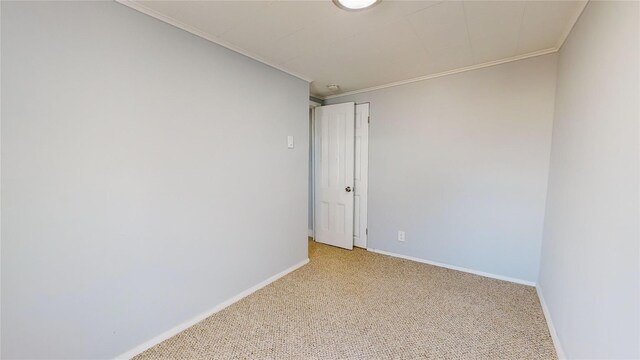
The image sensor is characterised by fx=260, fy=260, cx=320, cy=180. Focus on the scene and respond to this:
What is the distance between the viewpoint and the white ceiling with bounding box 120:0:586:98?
63.7 inches

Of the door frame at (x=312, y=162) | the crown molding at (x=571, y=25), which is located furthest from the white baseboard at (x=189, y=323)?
the crown molding at (x=571, y=25)

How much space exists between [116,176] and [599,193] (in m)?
2.55

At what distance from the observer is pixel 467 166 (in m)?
2.75

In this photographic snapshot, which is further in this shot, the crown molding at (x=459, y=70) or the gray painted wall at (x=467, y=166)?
the gray painted wall at (x=467, y=166)

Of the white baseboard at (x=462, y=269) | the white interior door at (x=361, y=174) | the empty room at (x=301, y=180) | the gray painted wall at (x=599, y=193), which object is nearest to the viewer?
the gray painted wall at (x=599, y=193)

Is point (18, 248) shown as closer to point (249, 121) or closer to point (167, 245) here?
point (167, 245)

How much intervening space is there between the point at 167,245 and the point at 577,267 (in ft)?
8.29

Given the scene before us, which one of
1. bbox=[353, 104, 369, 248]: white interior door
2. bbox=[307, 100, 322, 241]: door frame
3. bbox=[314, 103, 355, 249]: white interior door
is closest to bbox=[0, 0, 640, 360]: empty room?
bbox=[353, 104, 369, 248]: white interior door

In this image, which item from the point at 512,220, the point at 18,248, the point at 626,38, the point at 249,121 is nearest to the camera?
the point at 626,38

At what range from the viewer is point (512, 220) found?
253 centimetres

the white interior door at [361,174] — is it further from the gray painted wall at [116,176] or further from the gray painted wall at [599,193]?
the gray painted wall at [599,193]

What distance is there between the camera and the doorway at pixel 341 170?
11.3 feet

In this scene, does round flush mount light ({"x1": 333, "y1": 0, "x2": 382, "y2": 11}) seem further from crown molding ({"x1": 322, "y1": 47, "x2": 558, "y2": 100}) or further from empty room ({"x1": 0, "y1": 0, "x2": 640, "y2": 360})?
crown molding ({"x1": 322, "y1": 47, "x2": 558, "y2": 100})

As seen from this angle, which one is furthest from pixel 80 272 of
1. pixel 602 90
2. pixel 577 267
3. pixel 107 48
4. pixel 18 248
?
pixel 602 90
